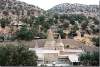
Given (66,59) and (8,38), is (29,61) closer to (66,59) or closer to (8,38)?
(66,59)

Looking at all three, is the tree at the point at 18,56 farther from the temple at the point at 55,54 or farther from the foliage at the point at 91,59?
the temple at the point at 55,54

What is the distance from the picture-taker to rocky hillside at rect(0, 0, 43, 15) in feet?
81.4

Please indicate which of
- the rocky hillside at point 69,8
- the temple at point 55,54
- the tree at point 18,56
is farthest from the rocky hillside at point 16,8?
the tree at point 18,56

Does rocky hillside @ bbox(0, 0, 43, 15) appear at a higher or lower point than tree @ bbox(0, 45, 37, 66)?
higher

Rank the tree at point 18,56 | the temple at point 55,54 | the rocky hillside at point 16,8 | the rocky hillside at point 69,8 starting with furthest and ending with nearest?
the rocky hillside at point 69,8
the rocky hillside at point 16,8
the temple at point 55,54
the tree at point 18,56

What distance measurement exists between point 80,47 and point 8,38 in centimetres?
313

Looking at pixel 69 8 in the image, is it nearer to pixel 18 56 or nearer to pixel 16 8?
pixel 16 8

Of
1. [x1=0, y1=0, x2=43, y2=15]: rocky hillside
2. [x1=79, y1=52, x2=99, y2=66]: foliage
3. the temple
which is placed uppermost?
[x1=0, y1=0, x2=43, y2=15]: rocky hillside

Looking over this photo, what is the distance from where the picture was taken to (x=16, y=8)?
25.2 m

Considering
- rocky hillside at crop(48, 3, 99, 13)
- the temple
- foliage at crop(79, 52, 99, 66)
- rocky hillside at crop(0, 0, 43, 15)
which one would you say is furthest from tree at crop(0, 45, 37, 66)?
rocky hillside at crop(48, 3, 99, 13)

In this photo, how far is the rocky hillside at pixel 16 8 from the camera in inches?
976

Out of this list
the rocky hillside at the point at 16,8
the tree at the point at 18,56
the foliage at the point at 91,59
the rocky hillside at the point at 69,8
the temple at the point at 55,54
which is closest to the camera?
the foliage at the point at 91,59

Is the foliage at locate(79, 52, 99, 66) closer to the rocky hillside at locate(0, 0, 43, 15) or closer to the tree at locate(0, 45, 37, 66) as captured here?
the tree at locate(0, 45, 37, 66)

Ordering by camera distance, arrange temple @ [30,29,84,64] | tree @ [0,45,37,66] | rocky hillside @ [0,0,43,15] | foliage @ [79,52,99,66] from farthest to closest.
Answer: rocky hillside @ [0,0,43,15] → temple @ [30,29,84,64] → tree @ [0,45,37,66] → foliage @ [79,52,99,66]
